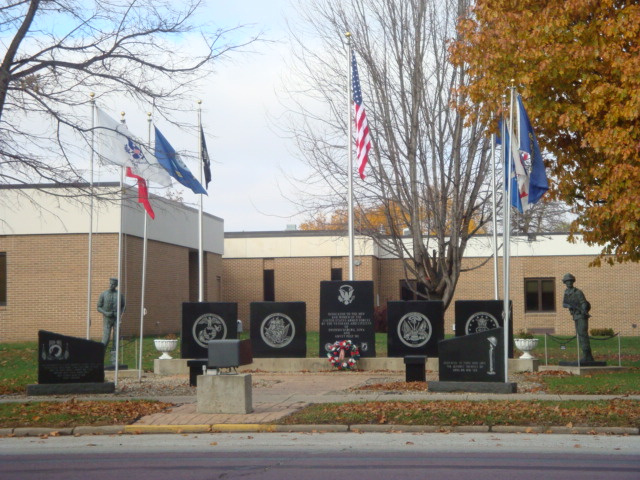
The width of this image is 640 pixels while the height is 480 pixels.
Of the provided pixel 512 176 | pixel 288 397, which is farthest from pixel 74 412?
pixel 512 176

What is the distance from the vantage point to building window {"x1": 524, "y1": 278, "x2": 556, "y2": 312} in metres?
46.8

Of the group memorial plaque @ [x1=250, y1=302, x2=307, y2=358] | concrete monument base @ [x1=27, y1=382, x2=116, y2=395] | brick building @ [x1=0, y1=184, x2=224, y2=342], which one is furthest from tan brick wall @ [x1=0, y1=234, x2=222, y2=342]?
concrete monument base @ [x1=27, y1=382, x2=116, y2=395]

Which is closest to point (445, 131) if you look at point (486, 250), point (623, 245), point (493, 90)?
point (493, 90)

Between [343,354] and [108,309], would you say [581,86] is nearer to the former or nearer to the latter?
[343,354]

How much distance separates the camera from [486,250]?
45.8 metres

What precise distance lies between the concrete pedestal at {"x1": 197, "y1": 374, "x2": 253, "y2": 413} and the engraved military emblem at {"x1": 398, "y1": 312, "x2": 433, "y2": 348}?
8413 mm

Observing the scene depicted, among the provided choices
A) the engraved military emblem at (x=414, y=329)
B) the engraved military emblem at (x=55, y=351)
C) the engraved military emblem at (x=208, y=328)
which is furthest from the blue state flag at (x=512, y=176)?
the engraved military emblem at (x=55, y=351)

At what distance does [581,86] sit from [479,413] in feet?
28.1

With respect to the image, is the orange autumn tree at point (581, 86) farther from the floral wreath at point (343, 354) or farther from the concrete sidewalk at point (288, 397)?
the floral wreath at point (343, 354)

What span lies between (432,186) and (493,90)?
7427 millimetres

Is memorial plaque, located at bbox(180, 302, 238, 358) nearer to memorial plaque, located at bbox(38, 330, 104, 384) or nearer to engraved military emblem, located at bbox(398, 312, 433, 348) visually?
engraved military emblem, located at bbox(398, 312, 433, 348)

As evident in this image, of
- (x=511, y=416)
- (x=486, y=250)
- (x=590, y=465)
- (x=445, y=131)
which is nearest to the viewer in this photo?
(x=590, y=465)

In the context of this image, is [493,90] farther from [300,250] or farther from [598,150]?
[300,250]

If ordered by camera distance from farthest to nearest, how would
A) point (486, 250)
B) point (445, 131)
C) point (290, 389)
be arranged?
1. point (486, 250)
2. point (445, 131)
3. point (290, 389)
